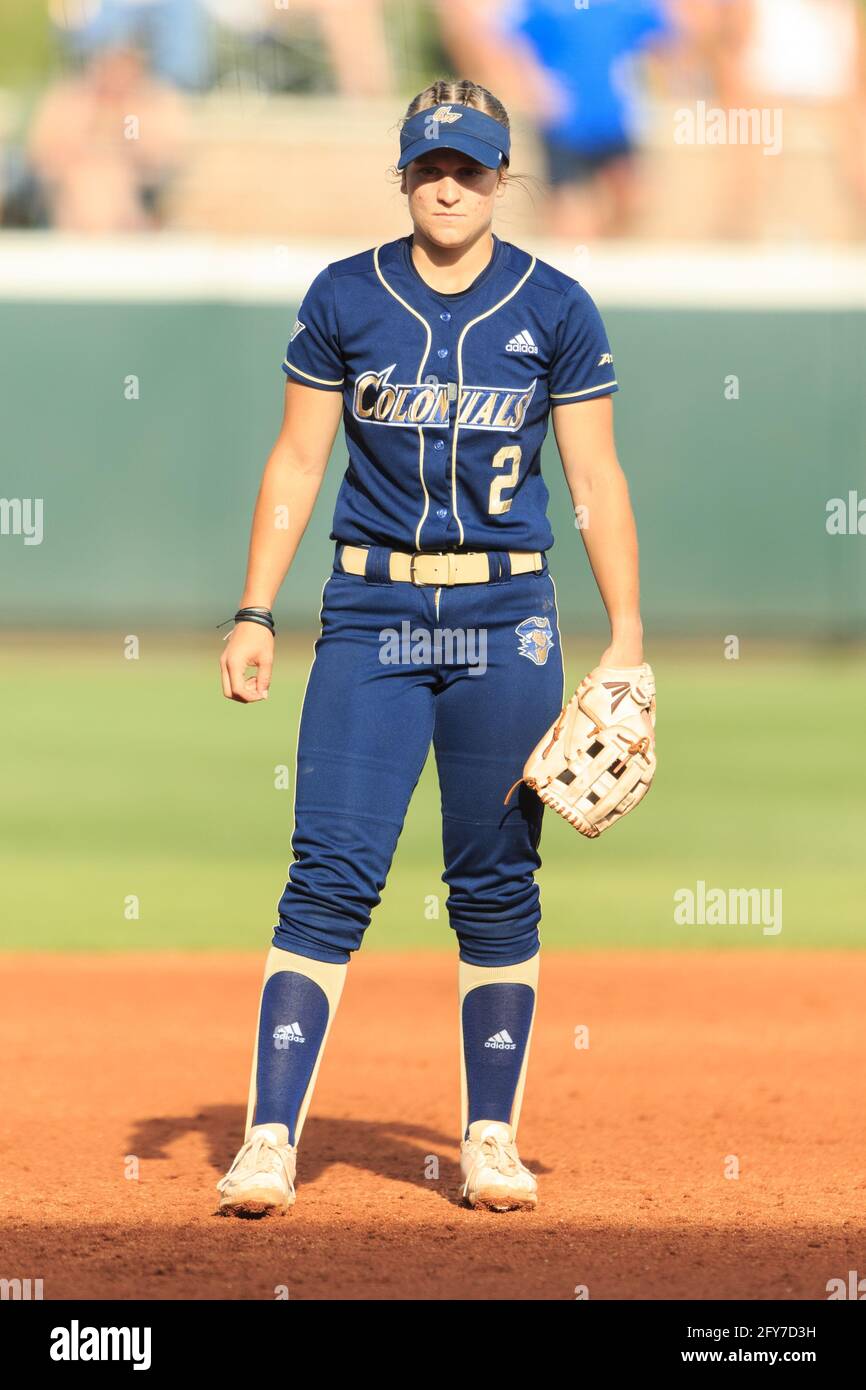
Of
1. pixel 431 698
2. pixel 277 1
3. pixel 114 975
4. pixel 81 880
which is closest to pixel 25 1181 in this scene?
pixel 431 698

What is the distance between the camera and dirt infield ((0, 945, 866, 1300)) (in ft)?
10.7

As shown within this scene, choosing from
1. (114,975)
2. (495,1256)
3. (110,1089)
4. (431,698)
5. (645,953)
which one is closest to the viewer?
(495,1256)

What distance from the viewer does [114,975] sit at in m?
6.23

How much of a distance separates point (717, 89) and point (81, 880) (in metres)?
10.6

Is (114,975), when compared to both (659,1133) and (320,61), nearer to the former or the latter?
(659,1133)

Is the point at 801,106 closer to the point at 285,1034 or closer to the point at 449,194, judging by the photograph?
the point at 449,194

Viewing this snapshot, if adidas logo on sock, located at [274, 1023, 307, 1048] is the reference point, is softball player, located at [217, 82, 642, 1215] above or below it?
above

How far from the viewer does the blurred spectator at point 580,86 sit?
15.6 m

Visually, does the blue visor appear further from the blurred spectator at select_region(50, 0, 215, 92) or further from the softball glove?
the blurred spectator at select_region(50, 0, 215, 92)

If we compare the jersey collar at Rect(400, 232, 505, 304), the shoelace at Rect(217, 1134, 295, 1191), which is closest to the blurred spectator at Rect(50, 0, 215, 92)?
the jersey collar at Rect(400, 232, 505, 304)

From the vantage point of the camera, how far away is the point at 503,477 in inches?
141

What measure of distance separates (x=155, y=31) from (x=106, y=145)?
125 centimetres

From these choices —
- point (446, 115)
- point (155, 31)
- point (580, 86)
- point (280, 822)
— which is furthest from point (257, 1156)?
point (155, 31)

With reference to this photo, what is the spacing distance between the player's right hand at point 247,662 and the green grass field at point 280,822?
3.25m
